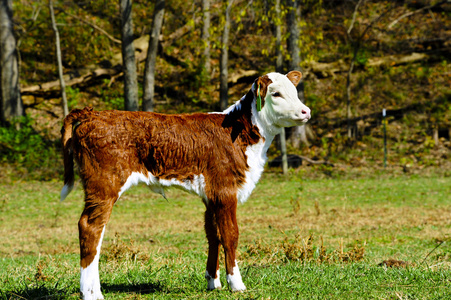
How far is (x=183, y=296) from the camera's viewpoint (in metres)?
4.54

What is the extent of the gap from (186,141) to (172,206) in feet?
27.4

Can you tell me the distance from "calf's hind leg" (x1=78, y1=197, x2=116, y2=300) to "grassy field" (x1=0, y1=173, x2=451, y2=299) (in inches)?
13.5

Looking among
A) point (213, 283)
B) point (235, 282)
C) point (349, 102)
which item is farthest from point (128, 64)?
point (235, 282)

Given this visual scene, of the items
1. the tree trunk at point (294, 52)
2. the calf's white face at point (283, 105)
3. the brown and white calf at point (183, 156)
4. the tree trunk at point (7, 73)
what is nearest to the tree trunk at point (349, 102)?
the tree trunk at point (294, 52)

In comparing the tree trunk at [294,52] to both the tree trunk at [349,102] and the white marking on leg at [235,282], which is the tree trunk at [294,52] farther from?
the white marking on leg at [235,282]

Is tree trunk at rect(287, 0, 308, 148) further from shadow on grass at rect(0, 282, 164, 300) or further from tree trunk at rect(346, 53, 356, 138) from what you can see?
shadow on grass at rect(0, 282, 164, 300)

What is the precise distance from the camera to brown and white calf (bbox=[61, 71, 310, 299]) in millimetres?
4242

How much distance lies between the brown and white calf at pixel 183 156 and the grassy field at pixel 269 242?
59 centimetres

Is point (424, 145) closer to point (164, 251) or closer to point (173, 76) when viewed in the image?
point (173, 76)

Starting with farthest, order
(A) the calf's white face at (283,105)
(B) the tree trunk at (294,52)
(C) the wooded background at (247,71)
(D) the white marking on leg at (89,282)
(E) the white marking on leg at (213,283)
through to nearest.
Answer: (C) the wooded background at (247,71)
(B) the tree trunk at (294,52)
(E) the white marking on leg at (213,283)
(A) the calf's white face at (283,105)
(D) the white marking on leg at (89,282)

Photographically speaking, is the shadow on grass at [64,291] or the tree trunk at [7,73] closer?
the shadow on grass at [64,291]

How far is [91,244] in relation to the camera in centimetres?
421

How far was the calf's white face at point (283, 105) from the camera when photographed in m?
4.61

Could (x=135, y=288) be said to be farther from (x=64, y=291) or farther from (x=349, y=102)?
(x=349, y=102)
